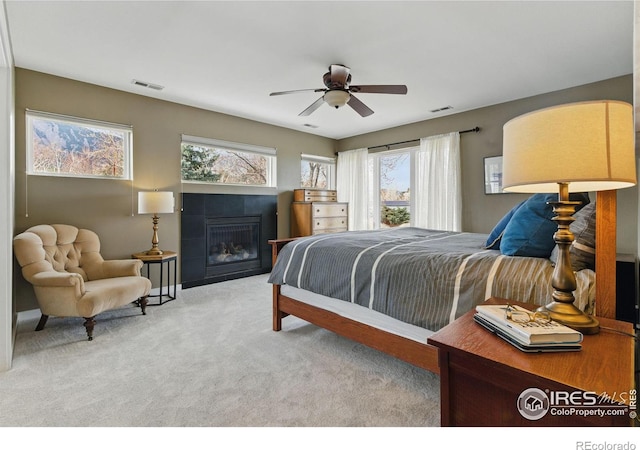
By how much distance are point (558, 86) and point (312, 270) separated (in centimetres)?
367

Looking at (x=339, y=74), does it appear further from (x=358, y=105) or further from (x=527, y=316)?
(x=527, y=316)

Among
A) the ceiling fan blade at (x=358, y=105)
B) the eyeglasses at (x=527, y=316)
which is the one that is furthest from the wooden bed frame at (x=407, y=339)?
the ceiling fan blade at (x=358, y=105)

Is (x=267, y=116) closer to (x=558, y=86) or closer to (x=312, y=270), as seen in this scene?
(x=312, y=270)

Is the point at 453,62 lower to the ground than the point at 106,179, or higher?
higher

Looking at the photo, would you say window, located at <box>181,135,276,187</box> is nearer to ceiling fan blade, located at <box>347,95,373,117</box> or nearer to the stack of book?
ceiling fan blade, located at <box>347,95,373,117</box>

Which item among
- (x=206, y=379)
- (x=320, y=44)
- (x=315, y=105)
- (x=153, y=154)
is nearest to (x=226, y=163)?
(x=153, y=154)

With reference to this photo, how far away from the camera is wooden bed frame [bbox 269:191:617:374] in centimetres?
120

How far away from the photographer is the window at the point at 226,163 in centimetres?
441

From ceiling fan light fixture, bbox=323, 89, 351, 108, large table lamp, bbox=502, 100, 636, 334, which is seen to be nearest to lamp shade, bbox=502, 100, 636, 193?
large table lamp, bbox=502, 100, 636, 334

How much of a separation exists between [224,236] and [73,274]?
7.51 ft

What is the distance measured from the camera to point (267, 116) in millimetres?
4801
